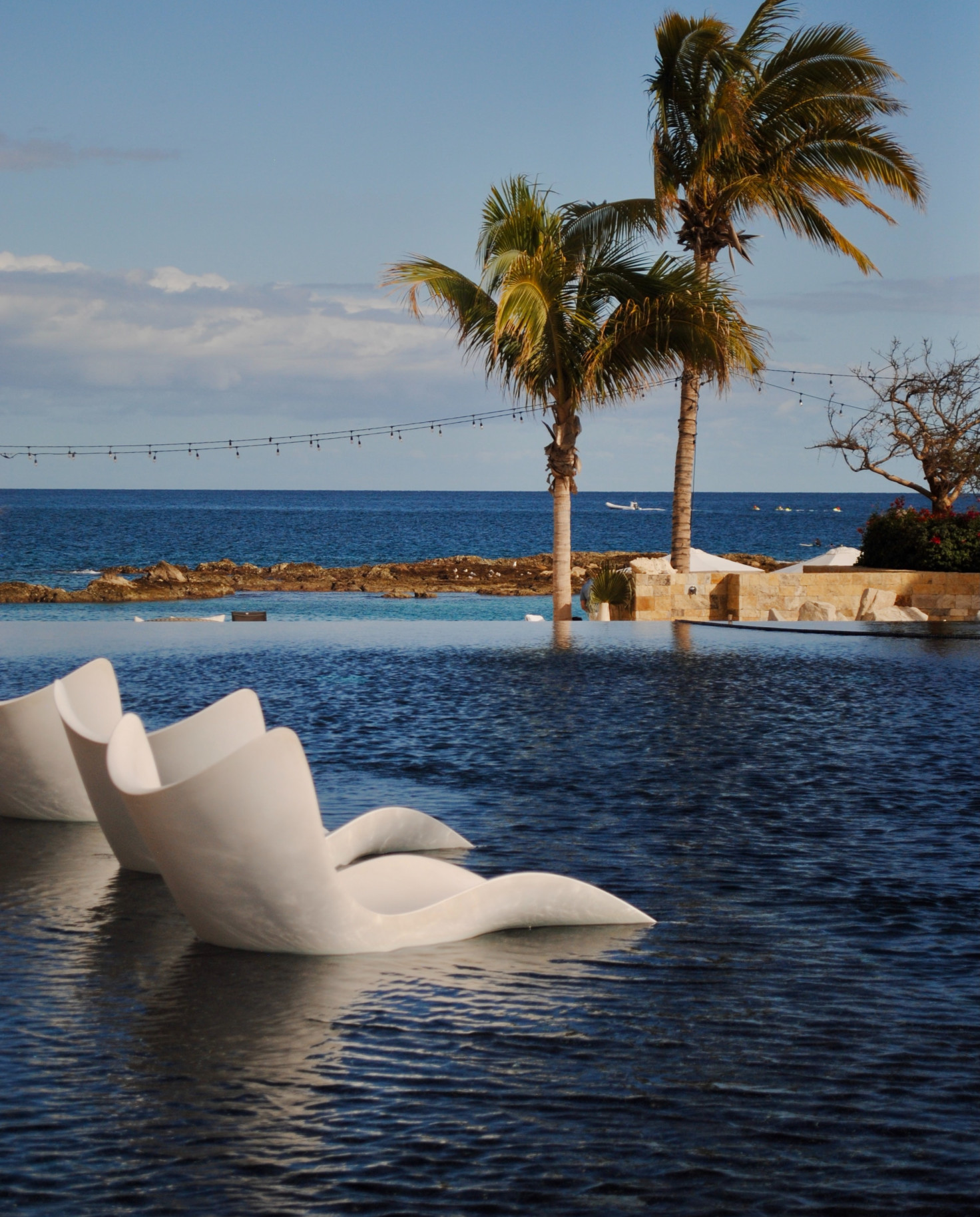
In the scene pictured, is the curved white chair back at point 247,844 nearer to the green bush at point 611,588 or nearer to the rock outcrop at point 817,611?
the rock outcrop at point 817,611

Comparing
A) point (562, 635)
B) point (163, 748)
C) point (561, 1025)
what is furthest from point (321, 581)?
point (561, 1025)

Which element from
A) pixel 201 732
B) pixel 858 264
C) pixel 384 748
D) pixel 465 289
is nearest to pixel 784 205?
pixel 858 264

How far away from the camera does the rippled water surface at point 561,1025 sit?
296cm

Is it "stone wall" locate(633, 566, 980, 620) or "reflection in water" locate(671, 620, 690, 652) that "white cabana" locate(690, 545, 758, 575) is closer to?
"stone wall" locate(633, 566, 980, 620)

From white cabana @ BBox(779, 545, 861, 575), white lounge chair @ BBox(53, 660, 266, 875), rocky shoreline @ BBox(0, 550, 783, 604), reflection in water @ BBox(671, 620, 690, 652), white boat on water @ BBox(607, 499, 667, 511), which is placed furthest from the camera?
white boat on water @ BBox(607, 499, 667, 511)

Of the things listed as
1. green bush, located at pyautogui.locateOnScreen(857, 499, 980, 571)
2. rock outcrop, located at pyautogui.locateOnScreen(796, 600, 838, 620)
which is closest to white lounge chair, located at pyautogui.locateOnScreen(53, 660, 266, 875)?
rock outcrop, located at pyautogui.locateOnScreen(796, 600, 838, 620)

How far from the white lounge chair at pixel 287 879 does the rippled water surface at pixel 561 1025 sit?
10 cm

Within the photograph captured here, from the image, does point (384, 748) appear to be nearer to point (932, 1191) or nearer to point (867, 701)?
point (867, 701)

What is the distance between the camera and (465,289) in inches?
794

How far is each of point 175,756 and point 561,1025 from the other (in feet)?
7.50

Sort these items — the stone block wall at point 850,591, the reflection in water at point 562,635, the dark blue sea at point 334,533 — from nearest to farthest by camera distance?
the reflection in water at point 562,635
the stone block wall at point 850,591
the dark blue sea at point 334,533

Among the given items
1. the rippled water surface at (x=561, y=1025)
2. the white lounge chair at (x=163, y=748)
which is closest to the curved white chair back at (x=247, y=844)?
the rippled water surface at (x=561, y=1025)

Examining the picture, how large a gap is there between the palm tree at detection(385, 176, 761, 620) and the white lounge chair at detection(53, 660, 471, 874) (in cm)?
1393

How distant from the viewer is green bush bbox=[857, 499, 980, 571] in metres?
21.9
